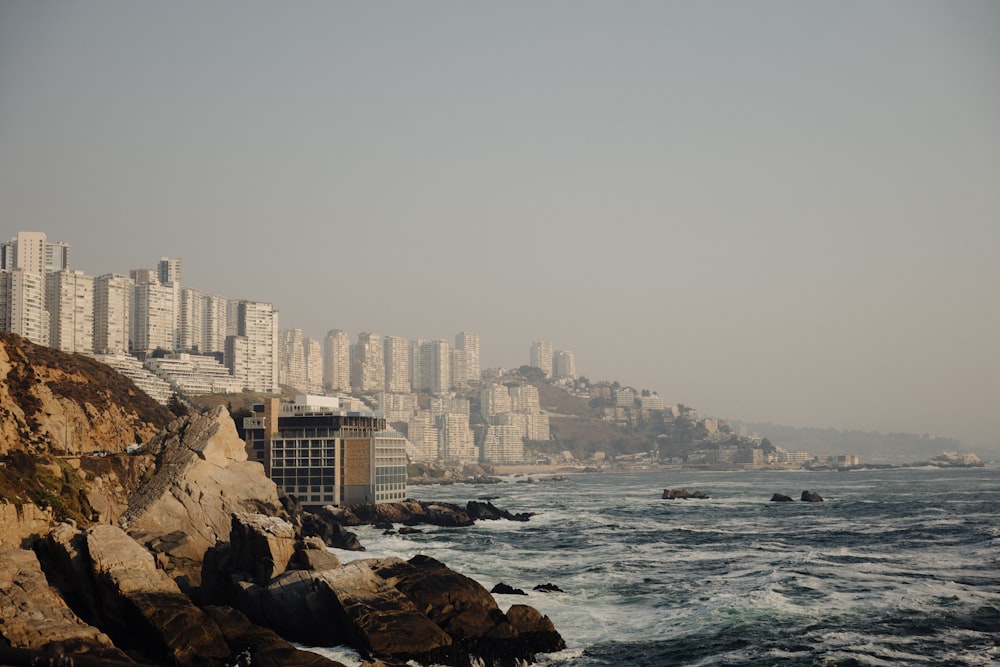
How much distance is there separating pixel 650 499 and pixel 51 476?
371 ft

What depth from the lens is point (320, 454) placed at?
4072 inches

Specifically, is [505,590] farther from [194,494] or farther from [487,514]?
[487,514]

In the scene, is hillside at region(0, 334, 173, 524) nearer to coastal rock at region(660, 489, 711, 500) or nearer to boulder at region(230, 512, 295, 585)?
boulder at region(230, 512, 295, 585)

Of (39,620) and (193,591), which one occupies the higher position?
(39,620)

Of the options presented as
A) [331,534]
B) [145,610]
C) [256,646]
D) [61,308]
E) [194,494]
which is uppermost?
[61,308]

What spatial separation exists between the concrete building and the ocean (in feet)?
32.2

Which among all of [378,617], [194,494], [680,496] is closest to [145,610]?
[378,617]

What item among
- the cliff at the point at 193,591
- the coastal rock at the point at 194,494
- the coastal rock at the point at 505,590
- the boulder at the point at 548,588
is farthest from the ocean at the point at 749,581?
the coastal rock at the point at 194,494

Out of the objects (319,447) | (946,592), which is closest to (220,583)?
(946,592)

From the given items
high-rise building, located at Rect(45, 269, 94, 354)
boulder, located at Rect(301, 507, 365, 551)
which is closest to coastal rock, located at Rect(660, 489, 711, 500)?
boulder, located at Rect(301, 507, 365, 551)

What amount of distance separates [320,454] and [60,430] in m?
37.0

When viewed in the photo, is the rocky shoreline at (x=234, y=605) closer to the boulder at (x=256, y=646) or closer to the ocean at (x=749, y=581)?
the boulder at (x=256, y=646)

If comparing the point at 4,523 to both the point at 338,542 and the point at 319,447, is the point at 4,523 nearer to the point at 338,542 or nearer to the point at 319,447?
the point at 338,542

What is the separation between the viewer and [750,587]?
2170 inches
